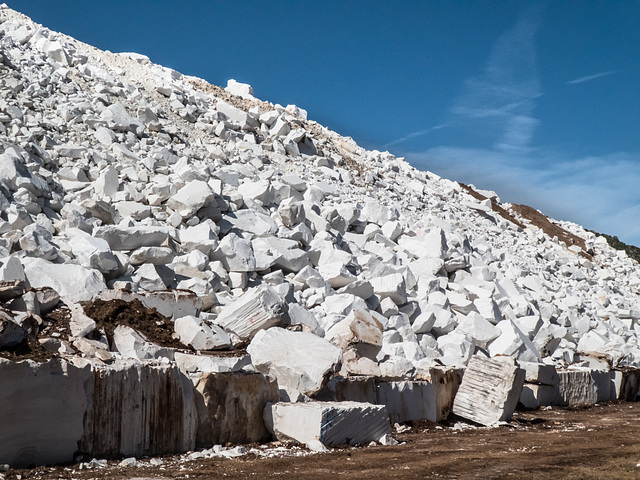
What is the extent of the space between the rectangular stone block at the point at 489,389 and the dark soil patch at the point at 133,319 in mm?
3604

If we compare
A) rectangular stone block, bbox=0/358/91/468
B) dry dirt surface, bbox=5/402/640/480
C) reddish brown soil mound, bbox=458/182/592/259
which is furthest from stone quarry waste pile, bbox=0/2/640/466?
reddish brown soil mound, bbox=458/182/592/259

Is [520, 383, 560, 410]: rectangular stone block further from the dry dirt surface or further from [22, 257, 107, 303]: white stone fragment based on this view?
[22, 257, 107, 303]: white stone fragment

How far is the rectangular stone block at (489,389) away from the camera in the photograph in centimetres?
745

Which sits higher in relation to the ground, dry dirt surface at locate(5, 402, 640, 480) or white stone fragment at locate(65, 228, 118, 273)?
white stone fragment at locate(65, 228, 118, 273)

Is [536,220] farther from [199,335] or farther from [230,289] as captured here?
[199,335]

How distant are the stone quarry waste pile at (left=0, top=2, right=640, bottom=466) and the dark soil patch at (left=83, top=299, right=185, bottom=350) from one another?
3 cm

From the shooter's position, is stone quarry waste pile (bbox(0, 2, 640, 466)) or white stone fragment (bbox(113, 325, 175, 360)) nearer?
stone quarry waste pile (bbox(0, 2, 640, 466))

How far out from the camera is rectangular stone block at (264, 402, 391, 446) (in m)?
5.27

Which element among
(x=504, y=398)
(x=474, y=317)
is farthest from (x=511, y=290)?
(x=504, y=398)

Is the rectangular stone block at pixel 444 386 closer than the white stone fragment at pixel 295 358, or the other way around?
the white stone fragment at pixel 295 358

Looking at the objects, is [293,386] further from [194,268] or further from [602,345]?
[602,345]

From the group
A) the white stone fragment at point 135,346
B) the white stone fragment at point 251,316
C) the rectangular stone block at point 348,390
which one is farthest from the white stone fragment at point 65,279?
the rectangular stone block at point 348,390

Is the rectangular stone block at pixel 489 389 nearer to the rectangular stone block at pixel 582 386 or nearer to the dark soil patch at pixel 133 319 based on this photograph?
the rectangular stone block at pixel 582 386

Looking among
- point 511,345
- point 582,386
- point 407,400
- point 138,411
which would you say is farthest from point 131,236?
point 582,386
